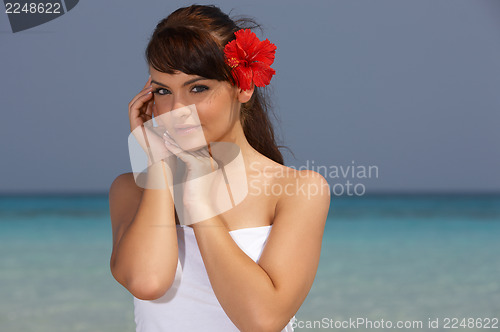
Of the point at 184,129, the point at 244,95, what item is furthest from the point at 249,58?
the point at 184,129

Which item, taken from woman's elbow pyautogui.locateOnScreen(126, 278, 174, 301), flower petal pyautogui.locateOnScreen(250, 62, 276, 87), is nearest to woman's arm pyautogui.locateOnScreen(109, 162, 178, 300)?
woman's elbow pyautogui.locateOnScreen(126, 278, 174, 301)

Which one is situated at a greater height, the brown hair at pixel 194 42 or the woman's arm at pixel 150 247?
the brown hair at pixel 194 42

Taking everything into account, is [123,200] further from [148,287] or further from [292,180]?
[292,180]

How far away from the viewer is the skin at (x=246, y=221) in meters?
1.95

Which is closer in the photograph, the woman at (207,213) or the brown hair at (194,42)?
the woman at (207,213)

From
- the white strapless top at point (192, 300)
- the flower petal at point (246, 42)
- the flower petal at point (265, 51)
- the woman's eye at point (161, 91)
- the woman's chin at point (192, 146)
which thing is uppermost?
the flower petal at point (246, 42)

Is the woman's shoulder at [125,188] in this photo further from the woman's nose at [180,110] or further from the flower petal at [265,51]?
the flower petal at [265,51]

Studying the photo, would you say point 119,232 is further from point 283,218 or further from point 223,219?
point 283,218

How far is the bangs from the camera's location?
2.13 metres

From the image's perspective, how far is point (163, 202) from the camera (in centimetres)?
215

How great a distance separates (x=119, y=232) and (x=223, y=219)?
0.41m

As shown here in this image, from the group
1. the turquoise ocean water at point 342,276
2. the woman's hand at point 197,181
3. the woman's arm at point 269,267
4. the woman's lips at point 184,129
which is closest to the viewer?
the woman's arm at point 269,267

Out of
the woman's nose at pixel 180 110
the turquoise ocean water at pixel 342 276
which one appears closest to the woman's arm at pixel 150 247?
the woman's nose at pixel 180 110

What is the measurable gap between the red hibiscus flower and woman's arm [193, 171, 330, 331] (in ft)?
1.66
